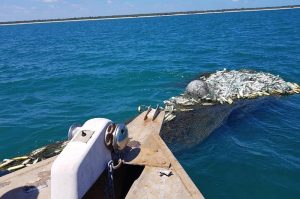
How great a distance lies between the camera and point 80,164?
5.77 m

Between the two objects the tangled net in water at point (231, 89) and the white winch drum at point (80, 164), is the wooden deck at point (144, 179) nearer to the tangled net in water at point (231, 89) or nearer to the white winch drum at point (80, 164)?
the white winch drum at point (80, 164)

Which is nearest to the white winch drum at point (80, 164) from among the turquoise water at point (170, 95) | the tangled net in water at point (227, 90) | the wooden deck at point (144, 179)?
the wooden deck at point (144, 179)

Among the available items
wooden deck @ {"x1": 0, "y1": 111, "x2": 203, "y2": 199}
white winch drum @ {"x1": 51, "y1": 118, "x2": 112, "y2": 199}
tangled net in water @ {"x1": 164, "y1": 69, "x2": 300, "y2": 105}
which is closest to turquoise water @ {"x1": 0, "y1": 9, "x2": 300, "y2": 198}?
tangled net in water @ {"x1": 164, "y1": 69, "x2": 300, "y2": 105}

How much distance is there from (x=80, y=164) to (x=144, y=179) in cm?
167

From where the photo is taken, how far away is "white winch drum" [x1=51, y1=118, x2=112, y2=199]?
5660 millimetres

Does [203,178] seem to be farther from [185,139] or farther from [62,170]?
[62,170]

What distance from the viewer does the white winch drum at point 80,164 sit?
5660 millimetres

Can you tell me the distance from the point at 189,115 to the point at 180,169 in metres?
8.37

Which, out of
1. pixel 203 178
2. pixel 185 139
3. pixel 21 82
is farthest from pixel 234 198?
pixel 21 82

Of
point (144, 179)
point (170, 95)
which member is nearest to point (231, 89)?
point (170, 95)

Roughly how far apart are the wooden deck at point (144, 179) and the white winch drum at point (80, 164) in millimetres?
891

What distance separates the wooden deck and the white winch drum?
891 millimetres

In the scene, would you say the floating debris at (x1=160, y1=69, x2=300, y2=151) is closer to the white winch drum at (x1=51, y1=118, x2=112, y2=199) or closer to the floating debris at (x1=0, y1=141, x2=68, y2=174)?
the floating debris at (x1=0, y1=141, x2=68, y2=174)

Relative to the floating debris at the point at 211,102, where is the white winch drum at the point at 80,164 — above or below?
above
